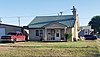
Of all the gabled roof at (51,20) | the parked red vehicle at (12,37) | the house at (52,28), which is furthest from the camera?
→ the gabled roof at (51,20)

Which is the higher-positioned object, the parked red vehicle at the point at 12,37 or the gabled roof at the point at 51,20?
the gabled roof at the point at 51,20

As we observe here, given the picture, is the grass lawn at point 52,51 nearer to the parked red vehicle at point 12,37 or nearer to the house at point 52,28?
the parked red vehicle at point 12,37

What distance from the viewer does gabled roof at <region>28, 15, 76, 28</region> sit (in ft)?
164

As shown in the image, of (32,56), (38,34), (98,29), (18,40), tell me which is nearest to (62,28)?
(38,34)

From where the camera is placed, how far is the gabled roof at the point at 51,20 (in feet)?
164

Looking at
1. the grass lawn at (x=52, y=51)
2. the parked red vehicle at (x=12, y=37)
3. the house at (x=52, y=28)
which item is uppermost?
the house at (x=52, y=28)

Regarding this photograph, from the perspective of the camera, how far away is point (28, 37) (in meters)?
50.8

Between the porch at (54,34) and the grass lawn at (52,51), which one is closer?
the grass lawn at (52,51)

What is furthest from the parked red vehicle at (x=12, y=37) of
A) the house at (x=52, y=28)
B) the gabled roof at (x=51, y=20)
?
the gabled roof at (x=51, y=20)

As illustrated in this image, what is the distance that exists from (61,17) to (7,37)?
1488cm

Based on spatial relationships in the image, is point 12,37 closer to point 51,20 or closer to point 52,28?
point 52,28

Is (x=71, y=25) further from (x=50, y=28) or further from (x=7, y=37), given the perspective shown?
(x=7, y=37)

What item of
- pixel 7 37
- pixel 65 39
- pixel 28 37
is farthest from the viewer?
pixel 28 37

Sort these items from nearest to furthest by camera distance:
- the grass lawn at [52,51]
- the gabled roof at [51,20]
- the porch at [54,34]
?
the grass lawn at [52,51] < the porch at [54,34] < the gabled roof at [51,20]
